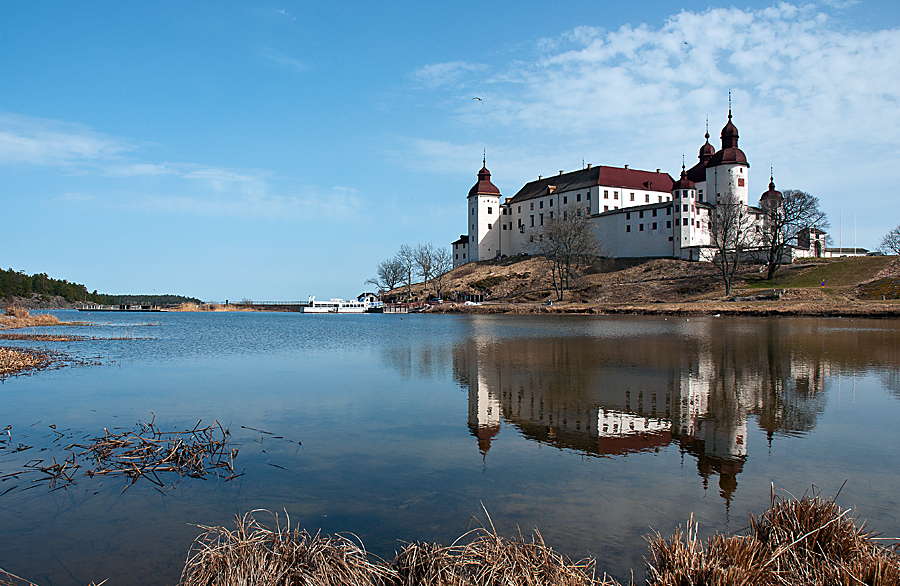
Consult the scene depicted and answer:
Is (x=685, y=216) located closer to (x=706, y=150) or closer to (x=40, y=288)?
(x=706, y=150)

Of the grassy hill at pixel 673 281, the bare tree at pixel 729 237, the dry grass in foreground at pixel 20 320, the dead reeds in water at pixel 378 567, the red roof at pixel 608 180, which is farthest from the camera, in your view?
the red roof at pixel 608 180

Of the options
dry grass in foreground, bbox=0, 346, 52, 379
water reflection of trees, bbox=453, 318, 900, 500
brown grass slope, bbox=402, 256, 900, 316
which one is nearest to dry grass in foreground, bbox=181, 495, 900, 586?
water reflection of trees, bbox=453, 318, 900, 500

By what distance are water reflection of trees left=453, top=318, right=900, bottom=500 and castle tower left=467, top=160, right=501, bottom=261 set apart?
9277cm

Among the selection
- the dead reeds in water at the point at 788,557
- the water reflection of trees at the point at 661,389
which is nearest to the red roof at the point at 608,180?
the water reflection of trees at the point at 661,389

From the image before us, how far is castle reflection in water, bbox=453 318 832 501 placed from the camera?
402 inches

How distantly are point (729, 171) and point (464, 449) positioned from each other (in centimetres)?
9100

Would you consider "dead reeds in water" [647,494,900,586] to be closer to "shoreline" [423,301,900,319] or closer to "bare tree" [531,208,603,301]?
"shoreline" [423,301,900,319]

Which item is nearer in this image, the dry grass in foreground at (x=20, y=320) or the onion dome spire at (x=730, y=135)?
the dry grass in foreground at (x=20, y=320)

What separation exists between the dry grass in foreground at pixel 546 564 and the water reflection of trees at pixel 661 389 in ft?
8.33

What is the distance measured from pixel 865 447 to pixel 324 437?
918 centimetres

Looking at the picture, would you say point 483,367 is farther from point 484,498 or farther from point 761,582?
point 761,582

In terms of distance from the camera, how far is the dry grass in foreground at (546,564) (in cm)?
452

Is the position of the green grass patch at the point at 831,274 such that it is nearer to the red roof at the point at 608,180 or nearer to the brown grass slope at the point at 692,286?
the brown grass slope at the point at 692,286

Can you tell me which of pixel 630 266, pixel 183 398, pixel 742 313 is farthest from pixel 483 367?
pixel 630 266
